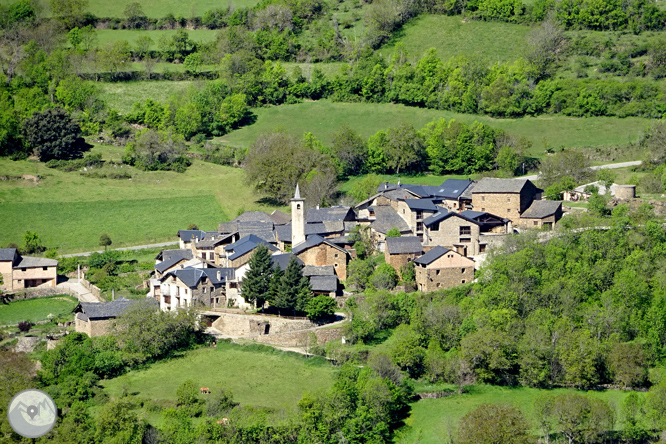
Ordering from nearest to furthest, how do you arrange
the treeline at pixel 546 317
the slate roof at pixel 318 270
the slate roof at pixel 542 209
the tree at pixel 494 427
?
the tree at pixel 494 427
the treeline at pixel 546 317
the slate roof at pixel 318 270
the slate roof at pixel 542 209

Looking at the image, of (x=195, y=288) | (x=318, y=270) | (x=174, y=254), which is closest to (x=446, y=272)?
(x=318, y=270)

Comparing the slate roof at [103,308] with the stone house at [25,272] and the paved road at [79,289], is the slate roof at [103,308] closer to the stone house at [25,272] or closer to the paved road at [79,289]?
the paved road at [79,289]

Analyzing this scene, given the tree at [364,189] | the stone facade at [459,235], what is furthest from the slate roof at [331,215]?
the stone facade at [459,235]

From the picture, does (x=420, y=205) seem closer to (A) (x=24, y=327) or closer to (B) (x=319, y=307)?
(B) (x=319, y=307)

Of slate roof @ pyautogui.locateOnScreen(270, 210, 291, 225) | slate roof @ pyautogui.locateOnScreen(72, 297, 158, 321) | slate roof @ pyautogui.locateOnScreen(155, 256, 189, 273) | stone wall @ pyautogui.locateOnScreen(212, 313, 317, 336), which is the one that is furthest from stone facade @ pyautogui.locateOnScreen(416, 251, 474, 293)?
slate roof @ pyautogui.locateOnScreen(72, 297, 158, 321)

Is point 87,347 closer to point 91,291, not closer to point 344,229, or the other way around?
point 91,291

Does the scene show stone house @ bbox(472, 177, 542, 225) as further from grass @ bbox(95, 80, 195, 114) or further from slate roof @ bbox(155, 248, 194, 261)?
grass @ bbox(95, 80, 195, 114)

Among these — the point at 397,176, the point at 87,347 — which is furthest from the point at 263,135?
the point at 87,347
